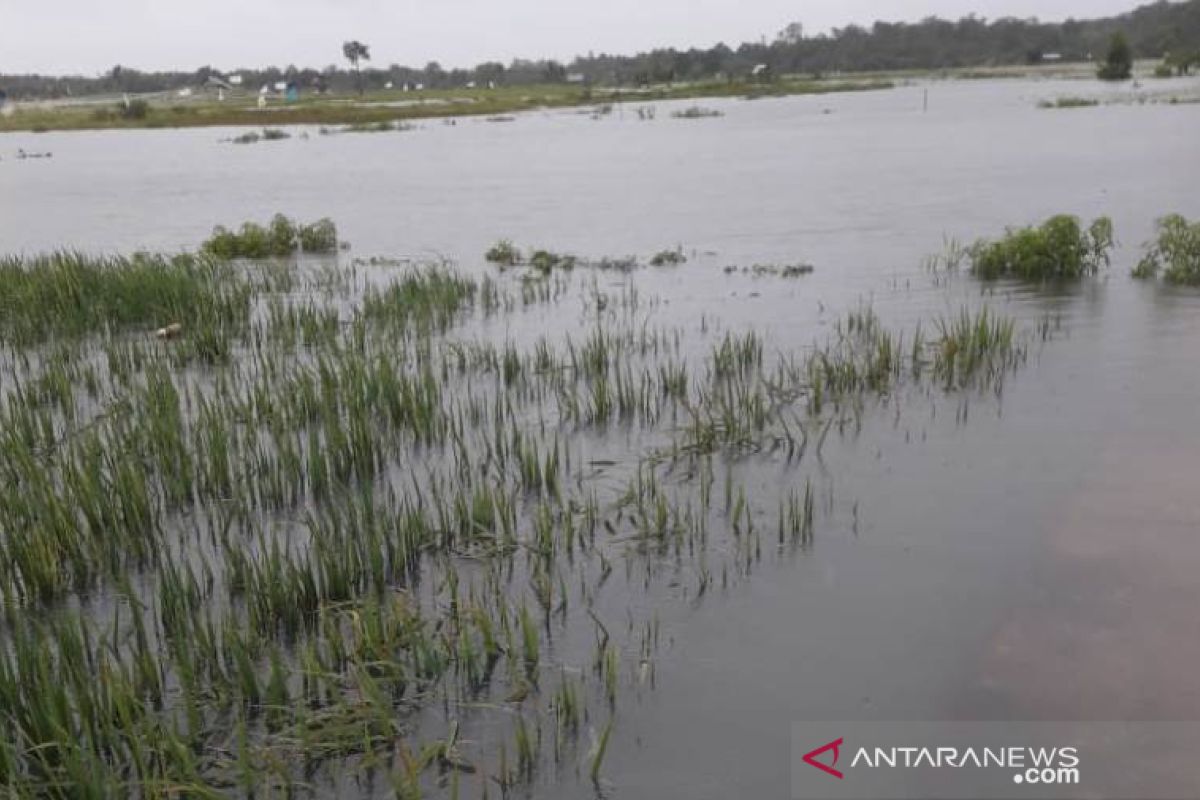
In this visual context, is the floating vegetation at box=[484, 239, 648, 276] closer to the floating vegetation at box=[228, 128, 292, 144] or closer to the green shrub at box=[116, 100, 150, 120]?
the floating vegetation at box=[228, 128, 292, 144]

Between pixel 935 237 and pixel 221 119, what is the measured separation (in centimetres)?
7049

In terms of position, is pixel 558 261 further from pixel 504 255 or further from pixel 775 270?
pixel 775 270

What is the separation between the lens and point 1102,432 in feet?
31.9

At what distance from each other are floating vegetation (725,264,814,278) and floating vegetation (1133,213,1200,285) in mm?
5310

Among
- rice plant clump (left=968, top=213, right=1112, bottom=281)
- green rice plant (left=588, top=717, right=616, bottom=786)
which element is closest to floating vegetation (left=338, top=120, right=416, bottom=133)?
rice plant clump (left=968, top=213, right=1112, bottom=281)

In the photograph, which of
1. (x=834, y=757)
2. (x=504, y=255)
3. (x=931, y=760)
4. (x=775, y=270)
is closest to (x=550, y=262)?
(x=504, y=255)

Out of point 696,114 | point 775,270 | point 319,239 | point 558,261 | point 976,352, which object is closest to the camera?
point 976,352

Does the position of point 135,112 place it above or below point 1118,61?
below

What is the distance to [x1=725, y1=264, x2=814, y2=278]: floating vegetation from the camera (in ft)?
60.0

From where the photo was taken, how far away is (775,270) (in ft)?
60.8

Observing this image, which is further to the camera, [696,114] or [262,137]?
[696,114]

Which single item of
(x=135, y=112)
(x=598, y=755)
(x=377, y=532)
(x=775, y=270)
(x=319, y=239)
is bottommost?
(x=598, y=755)

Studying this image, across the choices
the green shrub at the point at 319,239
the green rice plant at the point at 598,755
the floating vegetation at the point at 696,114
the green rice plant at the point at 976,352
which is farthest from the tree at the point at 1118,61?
the green rice plant at the point at 598,755

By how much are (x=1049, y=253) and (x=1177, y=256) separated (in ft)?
5.93
